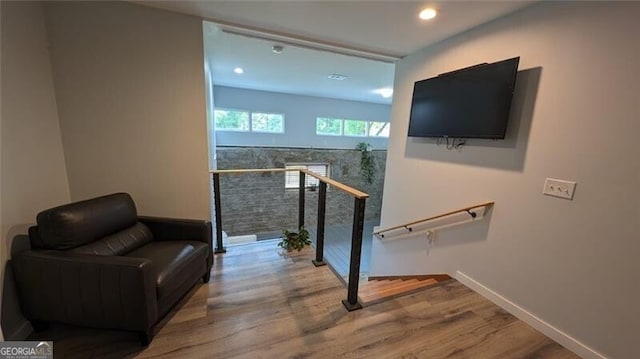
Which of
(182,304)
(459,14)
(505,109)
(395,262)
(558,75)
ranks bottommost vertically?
(395,262)

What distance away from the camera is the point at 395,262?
3.43 m

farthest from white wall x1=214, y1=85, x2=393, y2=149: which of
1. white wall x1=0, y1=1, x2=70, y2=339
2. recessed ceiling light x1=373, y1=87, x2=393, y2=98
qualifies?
white wall x1=0, y1=1, x2=70, y2=339

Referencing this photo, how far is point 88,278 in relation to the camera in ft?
4.85

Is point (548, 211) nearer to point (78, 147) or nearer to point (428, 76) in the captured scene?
point (428, 76)

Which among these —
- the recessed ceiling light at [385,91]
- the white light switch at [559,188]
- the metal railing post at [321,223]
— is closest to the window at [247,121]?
the recessed ceiling light at [385,91]

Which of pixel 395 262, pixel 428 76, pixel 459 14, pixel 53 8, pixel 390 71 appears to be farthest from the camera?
pixel 390 71

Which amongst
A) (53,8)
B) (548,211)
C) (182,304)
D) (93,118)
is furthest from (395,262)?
(53,8)

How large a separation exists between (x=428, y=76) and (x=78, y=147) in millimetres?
3364

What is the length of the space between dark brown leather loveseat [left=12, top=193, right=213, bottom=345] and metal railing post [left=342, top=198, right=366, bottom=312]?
1.26 m

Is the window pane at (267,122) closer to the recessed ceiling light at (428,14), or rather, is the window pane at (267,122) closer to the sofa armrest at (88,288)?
the recessed ceiling light at (428,14)

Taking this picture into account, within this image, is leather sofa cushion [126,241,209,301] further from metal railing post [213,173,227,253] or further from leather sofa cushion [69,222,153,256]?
metal railing post [213,173,227,253]

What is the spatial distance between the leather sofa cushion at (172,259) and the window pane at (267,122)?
5004 millimetres

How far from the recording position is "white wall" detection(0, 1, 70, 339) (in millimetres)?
1527

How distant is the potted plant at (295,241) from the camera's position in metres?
3.02
